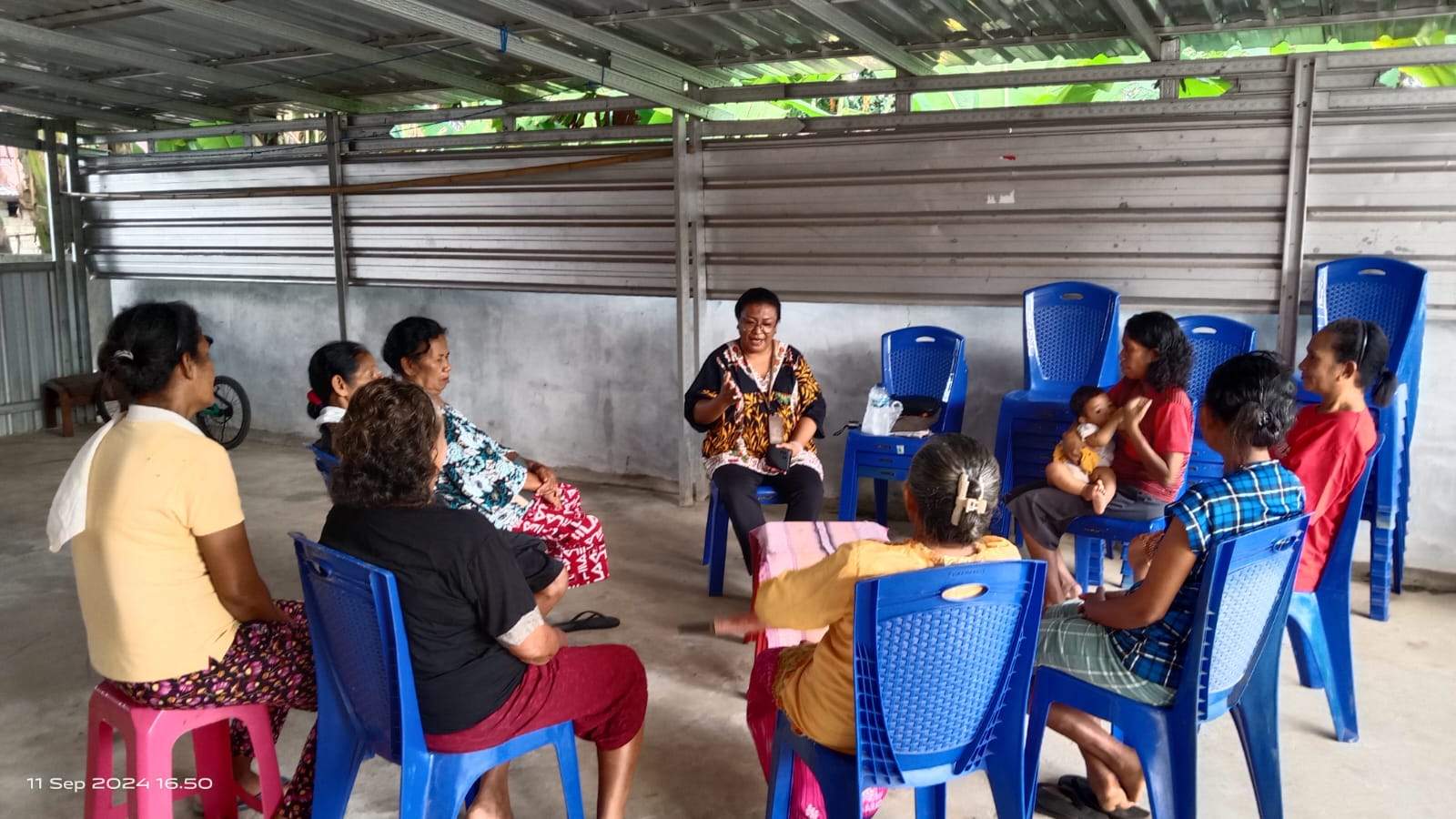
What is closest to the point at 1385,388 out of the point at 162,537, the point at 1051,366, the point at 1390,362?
the point at 1390,362

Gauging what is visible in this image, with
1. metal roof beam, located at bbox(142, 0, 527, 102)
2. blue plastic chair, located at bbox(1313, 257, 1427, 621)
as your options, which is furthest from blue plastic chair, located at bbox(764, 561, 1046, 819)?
metal roof beam, located at bbox(142, 0, 527, 102)

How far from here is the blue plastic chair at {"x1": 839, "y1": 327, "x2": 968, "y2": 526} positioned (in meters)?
4.80

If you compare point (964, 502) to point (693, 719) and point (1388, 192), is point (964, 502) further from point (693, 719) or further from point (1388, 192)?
point (1388, 192)

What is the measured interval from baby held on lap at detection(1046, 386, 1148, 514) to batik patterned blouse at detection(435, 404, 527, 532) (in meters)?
1.91

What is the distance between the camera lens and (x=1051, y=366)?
5.03m

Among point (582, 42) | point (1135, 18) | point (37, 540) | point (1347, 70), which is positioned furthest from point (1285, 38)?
point (37, 540)

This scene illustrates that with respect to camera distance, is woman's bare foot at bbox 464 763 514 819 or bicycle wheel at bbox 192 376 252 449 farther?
bicycle wheel at bbox 192 376 252 449

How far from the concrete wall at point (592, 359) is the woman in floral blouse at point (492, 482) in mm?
2410

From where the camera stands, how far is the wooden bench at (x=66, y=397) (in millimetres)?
8305

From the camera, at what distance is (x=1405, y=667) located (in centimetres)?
374

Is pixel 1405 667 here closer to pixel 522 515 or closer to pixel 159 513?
pixel 522 515

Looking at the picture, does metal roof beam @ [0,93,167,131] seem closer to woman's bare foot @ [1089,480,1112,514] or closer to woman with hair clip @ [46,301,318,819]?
woman with hair clip @ [46,301,318,819]

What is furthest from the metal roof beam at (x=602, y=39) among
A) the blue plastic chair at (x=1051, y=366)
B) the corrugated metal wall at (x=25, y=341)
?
the corrugated metal wall at (x=25, y=341)

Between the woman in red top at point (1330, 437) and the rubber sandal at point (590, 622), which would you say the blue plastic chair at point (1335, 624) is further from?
the rubber sandal at point (590, 622)
